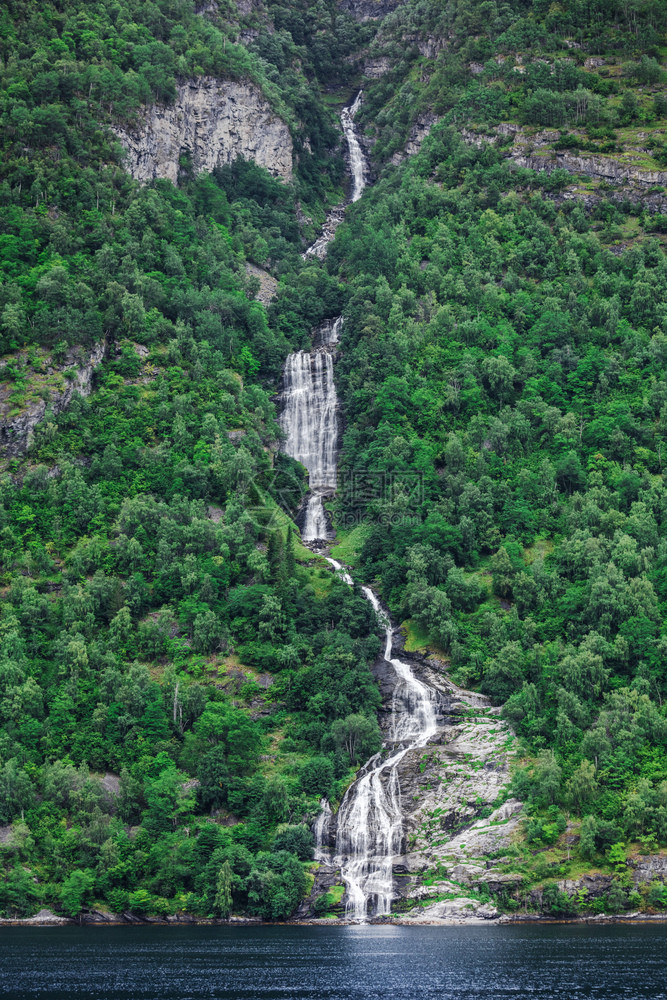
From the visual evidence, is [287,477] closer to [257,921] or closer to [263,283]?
[263,283]

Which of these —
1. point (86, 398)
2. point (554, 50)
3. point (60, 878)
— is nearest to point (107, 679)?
point (60, 878)

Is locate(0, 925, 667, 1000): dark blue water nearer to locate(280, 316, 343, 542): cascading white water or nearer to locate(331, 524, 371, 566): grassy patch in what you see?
locate(331, 524, 371, 566): grassy patch

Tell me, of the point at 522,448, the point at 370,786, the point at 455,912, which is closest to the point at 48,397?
the point at 522,448

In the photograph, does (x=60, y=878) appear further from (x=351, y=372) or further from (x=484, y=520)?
(x=351, y=372)

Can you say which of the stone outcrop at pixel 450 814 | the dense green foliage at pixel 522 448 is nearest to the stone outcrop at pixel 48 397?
the dense green foliage at pixel 522 448

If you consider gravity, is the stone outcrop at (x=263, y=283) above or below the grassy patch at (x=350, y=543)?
above

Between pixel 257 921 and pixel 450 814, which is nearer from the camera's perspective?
pixel 257 921

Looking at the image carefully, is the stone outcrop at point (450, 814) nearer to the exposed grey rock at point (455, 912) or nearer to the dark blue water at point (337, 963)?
the exposed grey rock at point (455, 912)
